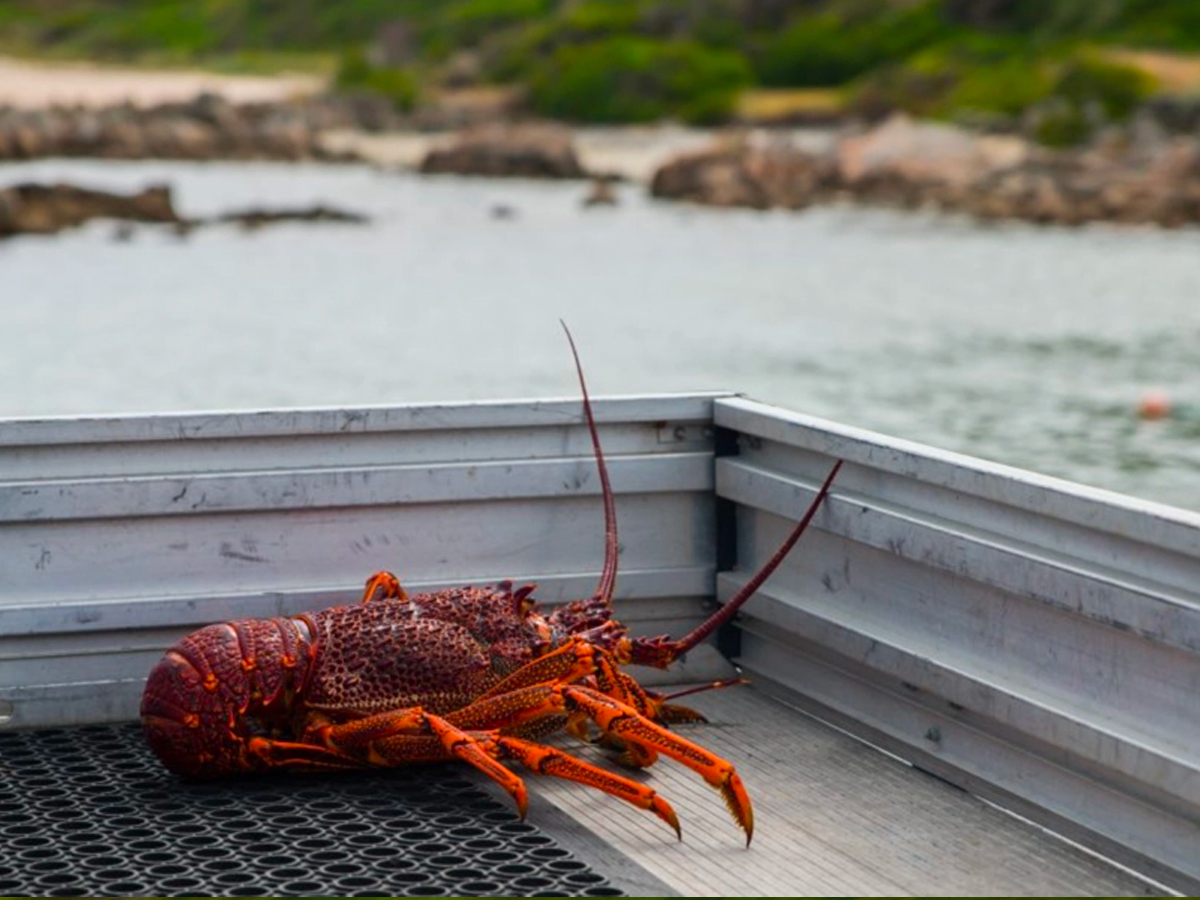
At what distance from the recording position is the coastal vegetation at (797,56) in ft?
208

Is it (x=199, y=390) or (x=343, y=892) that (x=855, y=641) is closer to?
(x=343, y=892)

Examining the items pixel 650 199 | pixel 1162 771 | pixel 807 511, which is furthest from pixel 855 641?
pixel 650 199

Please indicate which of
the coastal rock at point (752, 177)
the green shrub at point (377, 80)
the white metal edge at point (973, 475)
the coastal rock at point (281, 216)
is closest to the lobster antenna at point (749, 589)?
the white metal edge at point (973, 475)

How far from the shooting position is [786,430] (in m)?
5.18

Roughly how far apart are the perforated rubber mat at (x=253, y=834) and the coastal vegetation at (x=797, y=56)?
2126 inches

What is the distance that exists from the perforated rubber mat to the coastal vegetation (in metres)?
54.0

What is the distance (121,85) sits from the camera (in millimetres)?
96375

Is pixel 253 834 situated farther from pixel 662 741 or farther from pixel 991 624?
pixel 991 624

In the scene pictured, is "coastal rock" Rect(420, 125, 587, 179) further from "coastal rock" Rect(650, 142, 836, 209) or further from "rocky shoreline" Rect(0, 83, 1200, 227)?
"coastal rock" Rect(650, 142, 836, 209)

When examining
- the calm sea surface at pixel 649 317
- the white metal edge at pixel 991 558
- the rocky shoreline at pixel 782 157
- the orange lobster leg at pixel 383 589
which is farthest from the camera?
the rocky shoreline at pixel 782 157

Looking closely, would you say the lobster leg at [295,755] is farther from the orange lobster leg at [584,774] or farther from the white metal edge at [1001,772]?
the white metal edge at [1001,772]

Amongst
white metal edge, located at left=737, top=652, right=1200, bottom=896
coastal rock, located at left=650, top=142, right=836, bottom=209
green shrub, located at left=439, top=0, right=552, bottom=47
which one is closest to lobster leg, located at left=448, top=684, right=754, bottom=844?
white metal edge, located at left=737, top=652, right=1200, bottom=896

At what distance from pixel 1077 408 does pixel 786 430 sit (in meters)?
27.4

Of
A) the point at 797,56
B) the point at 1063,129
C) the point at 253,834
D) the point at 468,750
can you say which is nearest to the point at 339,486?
the point at 468,750
